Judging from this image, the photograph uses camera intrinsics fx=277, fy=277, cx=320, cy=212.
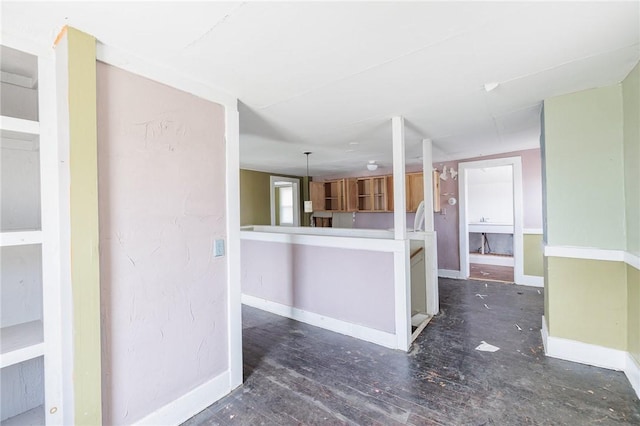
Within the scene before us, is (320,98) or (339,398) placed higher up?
(320,98)

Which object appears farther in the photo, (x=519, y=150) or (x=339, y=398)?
(x=519, y=150)

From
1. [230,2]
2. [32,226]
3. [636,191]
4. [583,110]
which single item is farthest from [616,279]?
[32,226]

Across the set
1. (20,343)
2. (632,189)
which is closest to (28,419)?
(20,343)

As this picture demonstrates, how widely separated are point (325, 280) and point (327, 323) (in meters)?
0.48

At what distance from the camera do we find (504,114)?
2.72m

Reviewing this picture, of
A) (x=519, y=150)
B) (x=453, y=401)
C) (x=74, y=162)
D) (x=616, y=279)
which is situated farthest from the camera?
(x=519, y=150)

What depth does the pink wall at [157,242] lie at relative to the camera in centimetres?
150

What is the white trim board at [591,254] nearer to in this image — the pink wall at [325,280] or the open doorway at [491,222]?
the pink wall at [325,280]

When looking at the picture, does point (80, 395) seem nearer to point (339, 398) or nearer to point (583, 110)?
point (339, 398)

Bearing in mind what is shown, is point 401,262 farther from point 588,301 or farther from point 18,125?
point 18,125

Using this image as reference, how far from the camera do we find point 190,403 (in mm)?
1808

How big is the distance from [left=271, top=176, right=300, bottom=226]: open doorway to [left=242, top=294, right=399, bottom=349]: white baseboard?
3.23 m

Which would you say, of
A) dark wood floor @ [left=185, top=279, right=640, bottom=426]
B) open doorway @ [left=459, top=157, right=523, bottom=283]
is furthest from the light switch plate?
open doorway @ [left=459, top=157, right=523, bottom=283]

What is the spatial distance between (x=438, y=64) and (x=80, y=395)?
2.65 m
